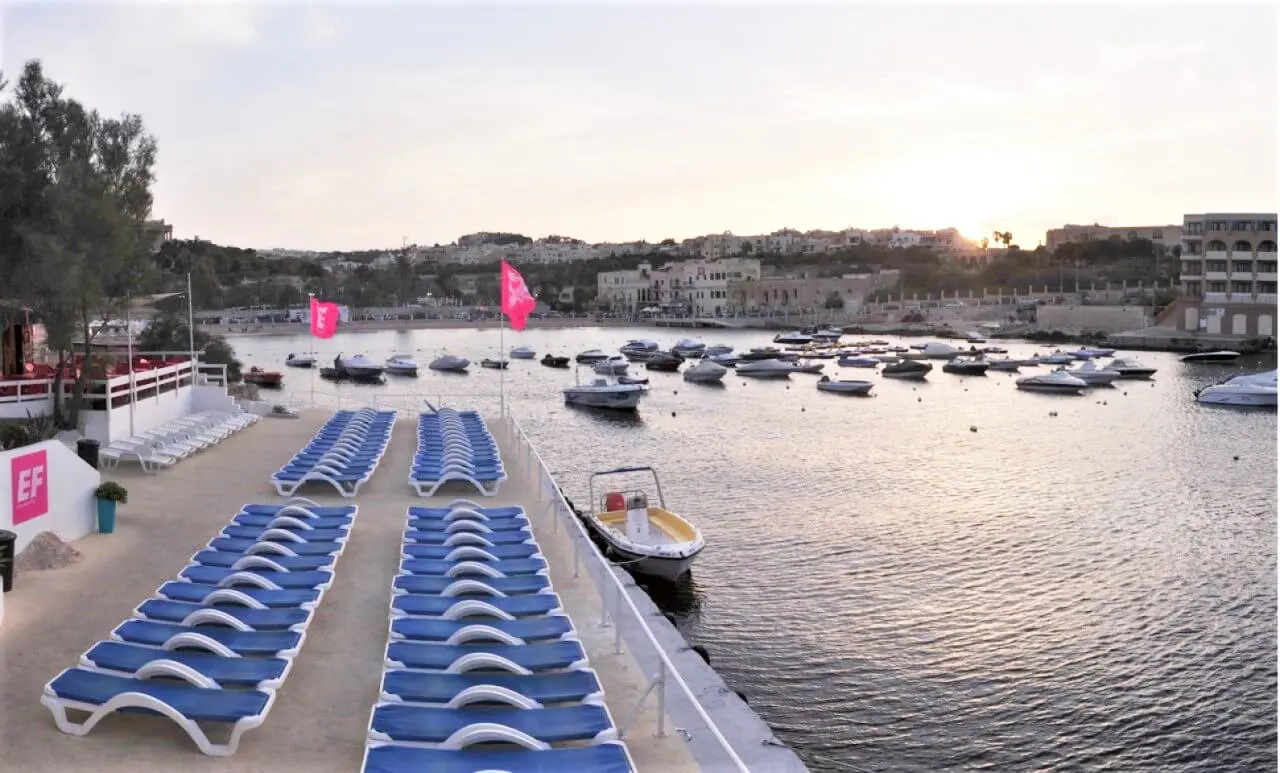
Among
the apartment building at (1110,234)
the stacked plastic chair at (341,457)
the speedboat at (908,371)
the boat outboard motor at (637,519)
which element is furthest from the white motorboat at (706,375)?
the apartment building at (1110,234)

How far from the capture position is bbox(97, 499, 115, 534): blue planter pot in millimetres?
12594

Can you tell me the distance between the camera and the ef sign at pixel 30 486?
1088 cm

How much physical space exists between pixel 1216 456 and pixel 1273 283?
192 feet

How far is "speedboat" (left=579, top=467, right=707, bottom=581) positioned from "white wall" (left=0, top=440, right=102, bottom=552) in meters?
7.02

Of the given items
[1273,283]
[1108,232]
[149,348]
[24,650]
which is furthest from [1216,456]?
[1108,232]

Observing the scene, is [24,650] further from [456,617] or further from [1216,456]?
[1216,456]

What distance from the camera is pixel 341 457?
17.5m

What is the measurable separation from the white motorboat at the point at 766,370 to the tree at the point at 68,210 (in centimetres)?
4344

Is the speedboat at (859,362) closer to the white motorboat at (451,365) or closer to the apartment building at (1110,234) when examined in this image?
the white motorboat at (451,365)

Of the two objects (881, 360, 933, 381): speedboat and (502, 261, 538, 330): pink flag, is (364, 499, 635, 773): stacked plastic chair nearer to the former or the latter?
(502, 261, 538, 330): pink flag

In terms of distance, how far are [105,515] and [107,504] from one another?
0.15 metres

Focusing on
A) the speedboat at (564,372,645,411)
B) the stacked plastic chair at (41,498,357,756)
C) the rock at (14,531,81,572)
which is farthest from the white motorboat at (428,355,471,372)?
the stacked plastic chair at (41,498,357,756)

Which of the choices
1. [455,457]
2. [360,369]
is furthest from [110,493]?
[360,369]

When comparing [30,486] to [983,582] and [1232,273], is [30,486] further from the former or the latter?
[1232,273]
